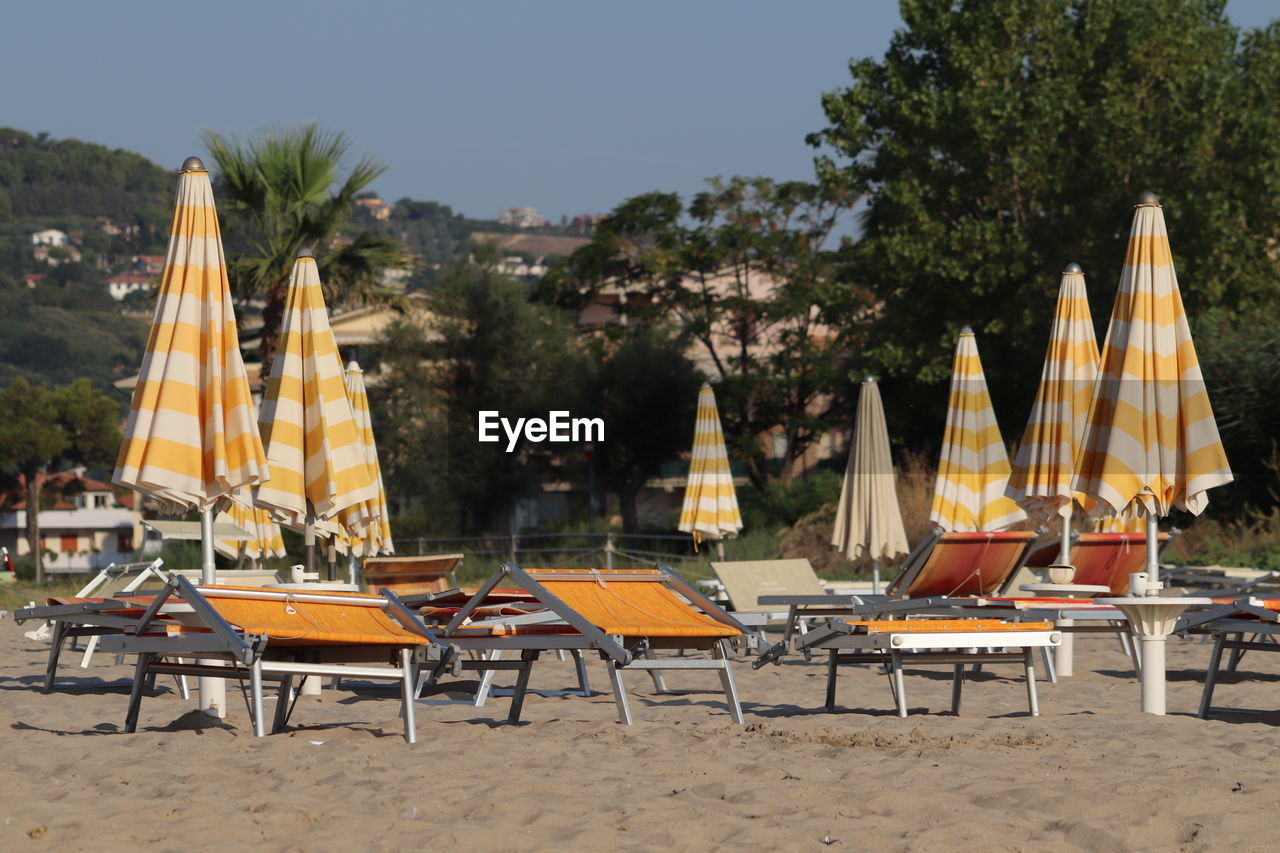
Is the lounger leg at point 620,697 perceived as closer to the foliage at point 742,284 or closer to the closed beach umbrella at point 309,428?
the closed beach umbrella at point 309,428

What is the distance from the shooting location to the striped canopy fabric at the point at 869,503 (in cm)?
1243

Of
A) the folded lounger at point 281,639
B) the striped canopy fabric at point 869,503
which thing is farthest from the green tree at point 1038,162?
the folded lounger at point 281,639

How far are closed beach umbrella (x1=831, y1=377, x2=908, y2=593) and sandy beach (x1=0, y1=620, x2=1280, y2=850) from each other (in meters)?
4.74

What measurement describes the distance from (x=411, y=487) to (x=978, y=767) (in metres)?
26.1

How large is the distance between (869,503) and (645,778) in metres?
7.79

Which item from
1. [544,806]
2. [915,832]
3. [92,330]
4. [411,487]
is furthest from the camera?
[92,330]

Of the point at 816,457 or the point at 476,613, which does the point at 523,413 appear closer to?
the point at 816,457

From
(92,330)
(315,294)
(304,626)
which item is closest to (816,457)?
(315,294)

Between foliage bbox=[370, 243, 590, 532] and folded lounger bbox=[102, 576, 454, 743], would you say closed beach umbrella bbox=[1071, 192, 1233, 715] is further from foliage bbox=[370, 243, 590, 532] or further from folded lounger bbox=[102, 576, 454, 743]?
foliage bbox=[370, 243, 590, 532]

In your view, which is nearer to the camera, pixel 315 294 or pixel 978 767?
pixel 978 767

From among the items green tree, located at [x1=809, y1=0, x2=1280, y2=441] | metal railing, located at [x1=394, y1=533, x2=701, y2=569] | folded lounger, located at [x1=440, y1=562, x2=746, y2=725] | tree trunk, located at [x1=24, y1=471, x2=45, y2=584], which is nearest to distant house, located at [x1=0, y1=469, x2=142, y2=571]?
tree trunk, located at [x1=24, y1=471, x2=45, y2=584]

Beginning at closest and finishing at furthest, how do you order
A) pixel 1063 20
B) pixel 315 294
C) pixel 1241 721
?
pixel 1241 721, pixel 315 294, pixel 1063 20

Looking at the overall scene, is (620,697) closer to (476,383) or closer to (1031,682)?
(1031,682)

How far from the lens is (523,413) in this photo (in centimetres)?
3234
